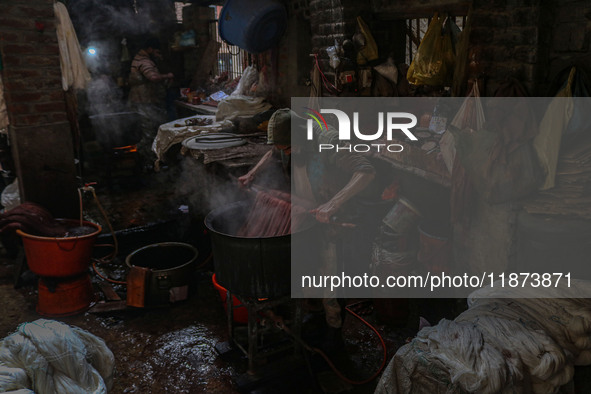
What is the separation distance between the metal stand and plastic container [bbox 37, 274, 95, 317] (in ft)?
6.32

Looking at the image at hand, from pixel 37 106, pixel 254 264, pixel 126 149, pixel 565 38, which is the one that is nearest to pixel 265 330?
pixel 254 264

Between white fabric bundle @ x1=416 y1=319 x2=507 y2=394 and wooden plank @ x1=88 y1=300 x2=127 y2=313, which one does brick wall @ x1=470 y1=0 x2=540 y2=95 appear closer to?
white fabric bundle @ x1=416 y1=319 x2=507 y2=394

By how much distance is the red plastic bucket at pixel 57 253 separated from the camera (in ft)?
16.9

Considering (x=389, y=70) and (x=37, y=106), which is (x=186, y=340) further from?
(x=389, y=70)

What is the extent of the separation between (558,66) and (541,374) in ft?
7.99

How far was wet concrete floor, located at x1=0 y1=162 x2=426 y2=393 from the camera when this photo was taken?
4.23 meters

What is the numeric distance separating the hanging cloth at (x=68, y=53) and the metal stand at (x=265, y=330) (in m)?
3.85

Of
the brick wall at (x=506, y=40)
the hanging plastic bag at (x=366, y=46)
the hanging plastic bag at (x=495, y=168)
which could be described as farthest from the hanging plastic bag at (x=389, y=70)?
the hanging plastic bag at (x=495, y=168)

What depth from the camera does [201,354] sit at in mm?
4668

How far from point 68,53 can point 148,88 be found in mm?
6642

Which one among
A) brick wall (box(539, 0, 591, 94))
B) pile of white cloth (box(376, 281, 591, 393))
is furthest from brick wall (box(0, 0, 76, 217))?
brick wall (box(539, 0, 591, 94))

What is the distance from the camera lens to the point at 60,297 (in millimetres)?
5355

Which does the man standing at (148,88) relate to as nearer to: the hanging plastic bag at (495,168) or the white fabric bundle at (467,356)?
the hanging plastic bag at (495,168)

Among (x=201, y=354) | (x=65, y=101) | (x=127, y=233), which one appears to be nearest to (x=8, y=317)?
(x=127, y=233)
